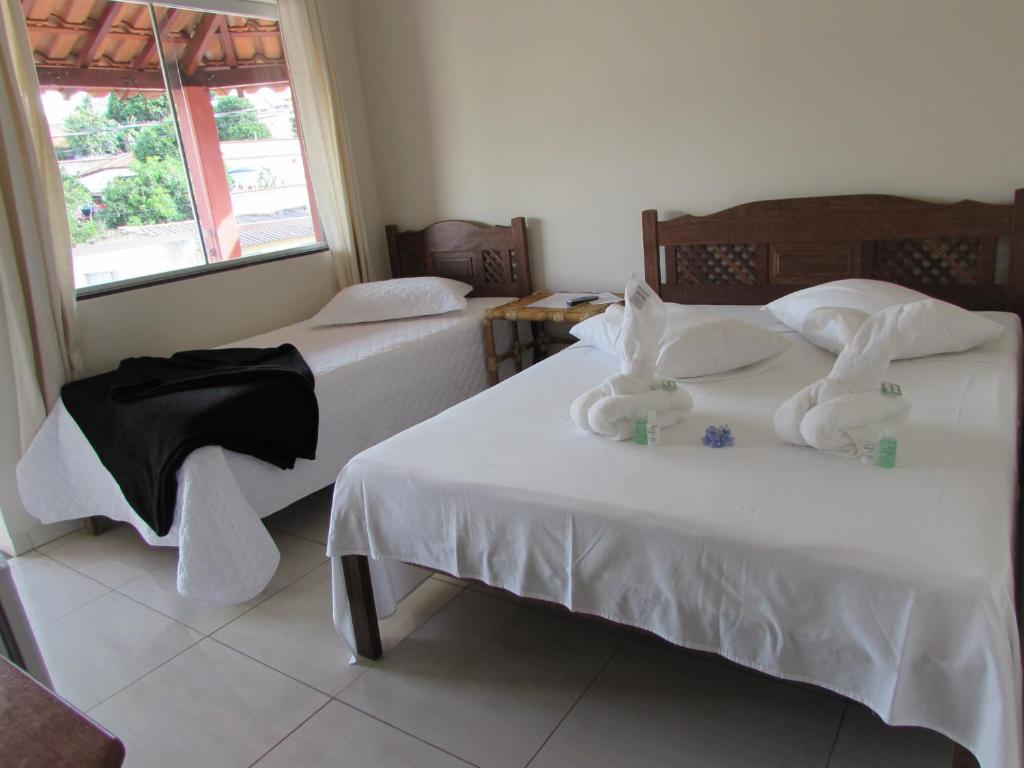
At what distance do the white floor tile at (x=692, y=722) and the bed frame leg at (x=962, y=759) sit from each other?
1.11ft

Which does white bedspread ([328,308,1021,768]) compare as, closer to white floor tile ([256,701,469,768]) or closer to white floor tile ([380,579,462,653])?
white floor tile ([380,579,462,653])

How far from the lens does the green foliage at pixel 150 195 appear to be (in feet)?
9.78

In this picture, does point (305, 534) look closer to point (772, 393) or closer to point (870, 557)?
point (772, 393)

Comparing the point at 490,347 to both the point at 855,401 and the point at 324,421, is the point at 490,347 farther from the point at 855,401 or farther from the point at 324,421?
the point at 855,401

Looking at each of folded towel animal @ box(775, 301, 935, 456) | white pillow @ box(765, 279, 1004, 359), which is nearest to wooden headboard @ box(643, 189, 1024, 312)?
white pillow @ box(765, 279, 1004, 359)

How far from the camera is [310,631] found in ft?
6.82

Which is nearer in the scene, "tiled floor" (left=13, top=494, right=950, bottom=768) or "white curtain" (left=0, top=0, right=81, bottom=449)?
"tiled floor" (left=13, top=494, right=950, bottom=768)

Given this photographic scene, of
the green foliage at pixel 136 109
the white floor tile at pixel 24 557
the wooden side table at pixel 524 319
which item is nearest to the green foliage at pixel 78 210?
the green foliage at pixel 136 109

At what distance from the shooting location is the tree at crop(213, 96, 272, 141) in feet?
11.0

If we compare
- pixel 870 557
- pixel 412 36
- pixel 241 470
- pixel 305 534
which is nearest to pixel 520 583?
pixel 870 557

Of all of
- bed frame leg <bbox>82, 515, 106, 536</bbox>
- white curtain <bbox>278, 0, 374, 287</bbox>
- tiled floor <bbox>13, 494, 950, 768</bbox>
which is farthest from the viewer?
white curtain <bbox>278, 0, 374, 287</bbox>

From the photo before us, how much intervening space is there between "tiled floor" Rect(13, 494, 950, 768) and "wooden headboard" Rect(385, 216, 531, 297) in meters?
1.82

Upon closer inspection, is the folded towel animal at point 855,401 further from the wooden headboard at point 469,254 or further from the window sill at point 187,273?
the window sill at point 187,273

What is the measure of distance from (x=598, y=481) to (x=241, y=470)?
133 cm
